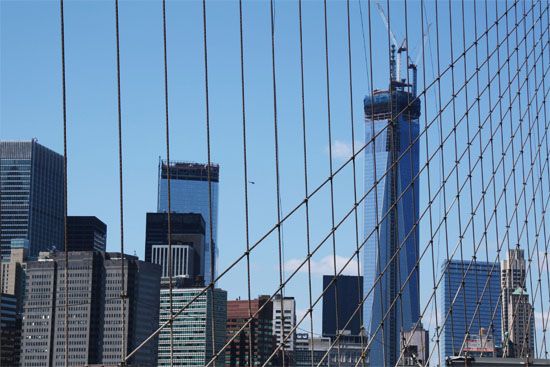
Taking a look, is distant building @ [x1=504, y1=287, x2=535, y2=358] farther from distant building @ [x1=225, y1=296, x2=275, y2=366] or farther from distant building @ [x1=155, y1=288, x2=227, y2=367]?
distant building @ [x1=225, y1=296, x2=275, y2=366]

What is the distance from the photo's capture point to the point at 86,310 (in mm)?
168750

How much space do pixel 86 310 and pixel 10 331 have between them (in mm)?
11120

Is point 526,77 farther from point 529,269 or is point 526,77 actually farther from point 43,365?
point 43,365

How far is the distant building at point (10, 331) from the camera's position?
538 feet

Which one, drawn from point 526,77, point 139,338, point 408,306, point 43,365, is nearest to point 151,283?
point 139,338

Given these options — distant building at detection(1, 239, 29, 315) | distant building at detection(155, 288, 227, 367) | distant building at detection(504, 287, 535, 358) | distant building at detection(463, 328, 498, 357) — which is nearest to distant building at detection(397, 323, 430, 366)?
distant building at detection(463, 328, 498, 357)

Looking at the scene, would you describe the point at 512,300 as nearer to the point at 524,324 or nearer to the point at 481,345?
the point at 481,345

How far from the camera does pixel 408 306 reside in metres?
194

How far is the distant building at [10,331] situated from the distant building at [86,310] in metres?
1.12

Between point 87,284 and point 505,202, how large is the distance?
15288 cm

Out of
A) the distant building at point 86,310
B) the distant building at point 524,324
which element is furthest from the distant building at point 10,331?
the distant building at point 524,324

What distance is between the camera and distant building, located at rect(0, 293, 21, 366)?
164125mm

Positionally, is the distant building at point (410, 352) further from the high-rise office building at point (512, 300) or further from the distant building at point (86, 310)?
the distant building at point (86, 310)

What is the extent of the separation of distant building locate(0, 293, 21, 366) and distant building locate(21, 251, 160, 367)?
1.12 meters
